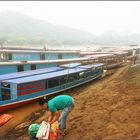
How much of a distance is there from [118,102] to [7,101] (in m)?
7.24

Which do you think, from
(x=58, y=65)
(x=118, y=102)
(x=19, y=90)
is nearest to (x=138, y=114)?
(x=118, y=102)

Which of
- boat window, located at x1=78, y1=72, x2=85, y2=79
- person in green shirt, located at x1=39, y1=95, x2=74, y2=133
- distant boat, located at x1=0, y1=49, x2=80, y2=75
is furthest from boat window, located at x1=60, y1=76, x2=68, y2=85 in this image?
person in green shirt, located at x1=39, y1=95, x2=74, y2=133

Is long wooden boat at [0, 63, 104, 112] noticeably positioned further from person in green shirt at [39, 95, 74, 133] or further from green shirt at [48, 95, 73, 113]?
green shirt at [48, 95, 73, 113]

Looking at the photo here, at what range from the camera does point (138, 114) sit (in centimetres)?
1034

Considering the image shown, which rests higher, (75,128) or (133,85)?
(133,85)

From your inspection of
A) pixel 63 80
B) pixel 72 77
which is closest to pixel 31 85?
pixel 63 80

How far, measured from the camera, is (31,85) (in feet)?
56.7

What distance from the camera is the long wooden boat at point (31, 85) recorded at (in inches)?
643

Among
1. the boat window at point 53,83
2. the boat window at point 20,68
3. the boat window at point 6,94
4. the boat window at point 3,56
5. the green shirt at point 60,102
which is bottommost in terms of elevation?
the boat window at point 6,94

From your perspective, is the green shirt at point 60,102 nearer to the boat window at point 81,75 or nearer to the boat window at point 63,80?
the boat window at point 63,80

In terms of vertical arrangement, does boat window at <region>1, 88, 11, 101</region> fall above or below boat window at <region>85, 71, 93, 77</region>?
below

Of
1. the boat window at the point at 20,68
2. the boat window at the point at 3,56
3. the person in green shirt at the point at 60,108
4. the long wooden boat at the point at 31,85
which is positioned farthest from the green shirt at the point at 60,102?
the boat window at the point at 3,56

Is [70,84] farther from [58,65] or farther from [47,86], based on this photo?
[58,65]

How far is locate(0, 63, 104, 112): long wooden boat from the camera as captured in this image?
16328 millimetres
